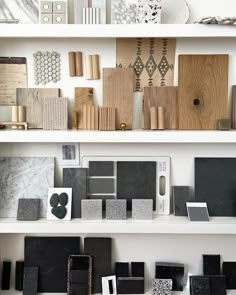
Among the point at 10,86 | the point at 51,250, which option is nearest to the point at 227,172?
the point at 51,250

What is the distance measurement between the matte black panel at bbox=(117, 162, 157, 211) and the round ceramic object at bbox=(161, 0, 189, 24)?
587 mm

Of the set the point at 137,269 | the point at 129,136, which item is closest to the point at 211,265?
the point at 137,269

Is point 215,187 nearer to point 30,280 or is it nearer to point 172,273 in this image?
point 172,273

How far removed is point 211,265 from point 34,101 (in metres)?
1.01

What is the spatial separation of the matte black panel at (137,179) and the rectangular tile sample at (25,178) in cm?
29

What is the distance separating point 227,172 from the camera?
75.5 inches

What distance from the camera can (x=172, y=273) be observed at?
6.35 feet

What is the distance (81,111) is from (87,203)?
14.7 inches

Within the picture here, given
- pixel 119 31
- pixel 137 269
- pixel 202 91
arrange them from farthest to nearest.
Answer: pixel 137 269 → pixel 202 91 → pixel 119 31

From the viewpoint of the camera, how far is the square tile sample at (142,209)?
185cm

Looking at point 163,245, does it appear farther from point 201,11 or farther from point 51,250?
point 201,11

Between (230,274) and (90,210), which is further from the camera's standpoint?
(230,274)

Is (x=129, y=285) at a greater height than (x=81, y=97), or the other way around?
(x=81, y=97)

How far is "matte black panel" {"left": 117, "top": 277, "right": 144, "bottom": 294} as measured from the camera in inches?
75.1
